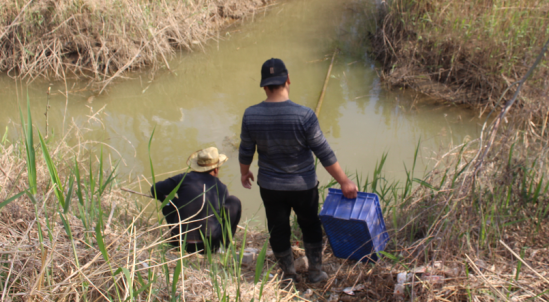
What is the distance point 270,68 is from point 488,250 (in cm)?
156

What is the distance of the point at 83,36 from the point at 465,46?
533cm

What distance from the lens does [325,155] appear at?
215cm

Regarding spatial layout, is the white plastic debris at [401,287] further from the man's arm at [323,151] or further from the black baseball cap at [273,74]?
the black baseball cap at [273,74]

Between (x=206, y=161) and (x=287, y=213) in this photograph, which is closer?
(x=287, y=213)

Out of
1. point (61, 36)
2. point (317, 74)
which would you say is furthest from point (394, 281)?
point (61, 36)

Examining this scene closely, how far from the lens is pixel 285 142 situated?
83.4 inches

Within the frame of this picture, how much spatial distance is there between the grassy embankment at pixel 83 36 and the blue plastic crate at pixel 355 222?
15.0ft

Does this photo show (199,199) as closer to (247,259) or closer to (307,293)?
(247,259)

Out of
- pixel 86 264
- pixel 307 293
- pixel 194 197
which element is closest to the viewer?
pixel 86 264

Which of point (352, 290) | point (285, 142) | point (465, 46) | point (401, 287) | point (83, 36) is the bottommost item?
point (352, 290)

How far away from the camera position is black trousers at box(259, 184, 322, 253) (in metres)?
2.26

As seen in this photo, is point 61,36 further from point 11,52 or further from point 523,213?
point 523,213

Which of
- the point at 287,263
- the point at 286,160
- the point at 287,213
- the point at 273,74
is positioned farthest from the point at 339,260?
the point at 273,74

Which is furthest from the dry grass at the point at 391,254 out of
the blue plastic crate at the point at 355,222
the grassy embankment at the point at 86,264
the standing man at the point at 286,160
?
the standing man at the point at 286,160
